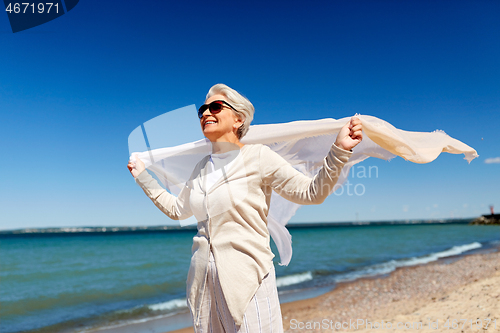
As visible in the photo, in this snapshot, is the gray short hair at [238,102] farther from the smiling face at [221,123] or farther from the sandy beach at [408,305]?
the sandy beach at [408,305]

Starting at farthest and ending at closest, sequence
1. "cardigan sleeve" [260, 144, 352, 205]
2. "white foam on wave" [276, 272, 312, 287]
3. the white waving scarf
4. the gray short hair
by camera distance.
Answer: "white foam on wave" [276, 272, 312, 287], the white waving scarf, the gray short hair, "cardigan sleeve" [260, 144, 352, 205]

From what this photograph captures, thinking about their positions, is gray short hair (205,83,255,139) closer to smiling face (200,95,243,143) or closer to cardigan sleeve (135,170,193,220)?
smiling face (200,95,243,143)

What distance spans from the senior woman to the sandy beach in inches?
128

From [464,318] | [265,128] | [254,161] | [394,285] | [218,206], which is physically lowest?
[394,285]

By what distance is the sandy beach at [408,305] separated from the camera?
405 cm

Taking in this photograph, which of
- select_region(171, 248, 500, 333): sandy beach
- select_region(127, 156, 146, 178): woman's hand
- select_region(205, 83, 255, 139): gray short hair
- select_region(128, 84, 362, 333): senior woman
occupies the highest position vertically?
select_region(205, 83, 255, 139): gray short hair

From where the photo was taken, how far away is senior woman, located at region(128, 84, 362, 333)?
1397 mm

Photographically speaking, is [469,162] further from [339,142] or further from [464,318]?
[464,318]

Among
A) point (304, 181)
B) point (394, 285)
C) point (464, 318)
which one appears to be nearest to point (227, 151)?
point (304, 181)

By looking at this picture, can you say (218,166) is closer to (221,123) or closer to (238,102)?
(221,123)

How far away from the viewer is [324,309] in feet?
22.9

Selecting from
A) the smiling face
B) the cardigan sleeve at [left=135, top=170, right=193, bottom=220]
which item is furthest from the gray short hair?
the cardigan sleeve at [left=135, top=170, right=193, bottom=220]

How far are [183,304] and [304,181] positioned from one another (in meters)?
7.74

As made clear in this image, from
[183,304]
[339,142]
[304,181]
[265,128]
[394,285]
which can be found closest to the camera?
[339,142]
